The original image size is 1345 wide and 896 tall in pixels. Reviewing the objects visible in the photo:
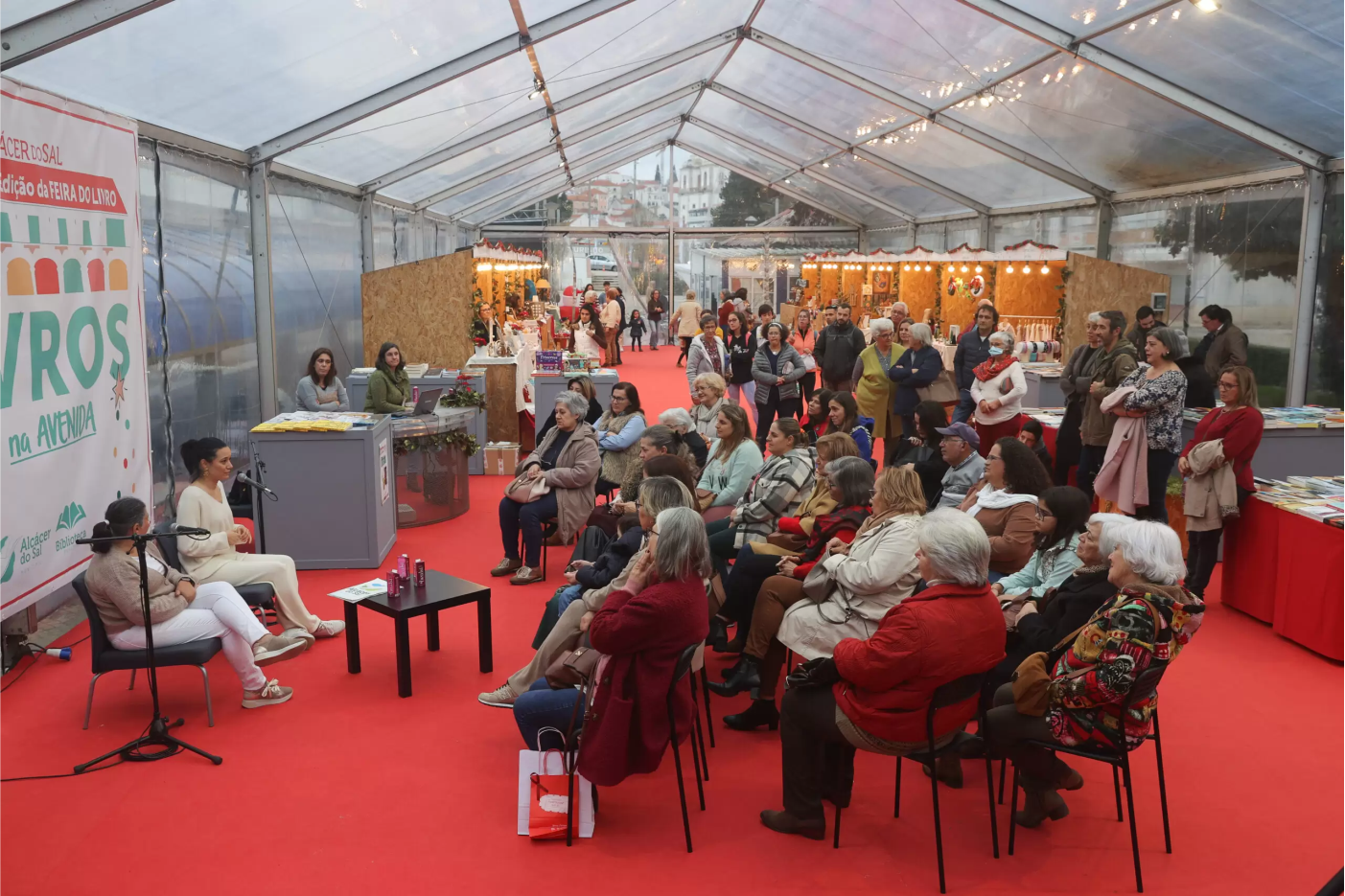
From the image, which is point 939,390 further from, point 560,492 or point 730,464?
point 560,492

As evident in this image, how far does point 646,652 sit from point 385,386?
5.99m

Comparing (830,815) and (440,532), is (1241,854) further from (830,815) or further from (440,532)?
(440,532)

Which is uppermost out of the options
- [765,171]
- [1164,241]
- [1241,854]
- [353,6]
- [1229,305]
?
[765,171]

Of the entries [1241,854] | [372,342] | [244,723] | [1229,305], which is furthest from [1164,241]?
[244,723]

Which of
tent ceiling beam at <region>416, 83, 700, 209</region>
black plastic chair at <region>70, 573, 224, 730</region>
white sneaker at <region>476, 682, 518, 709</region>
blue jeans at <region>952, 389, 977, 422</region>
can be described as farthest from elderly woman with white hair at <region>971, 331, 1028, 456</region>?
tent ceiling beam at <region>416, 83, 700, 209</region>

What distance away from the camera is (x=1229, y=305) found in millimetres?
11656

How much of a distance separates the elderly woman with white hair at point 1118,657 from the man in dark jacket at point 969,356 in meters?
5.08

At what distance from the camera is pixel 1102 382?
7109 millimetres

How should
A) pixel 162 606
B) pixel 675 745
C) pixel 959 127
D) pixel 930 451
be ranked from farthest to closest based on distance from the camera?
pixel 959 127 < pixel 930 451 < pixel 162 606 < pixel 675 745

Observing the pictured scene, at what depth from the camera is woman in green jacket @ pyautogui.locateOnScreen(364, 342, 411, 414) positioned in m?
8.89

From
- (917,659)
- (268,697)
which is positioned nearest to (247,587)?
(268,697)

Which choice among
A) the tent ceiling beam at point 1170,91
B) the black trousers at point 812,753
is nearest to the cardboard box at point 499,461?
the tent ceiling beam at point 1170,91

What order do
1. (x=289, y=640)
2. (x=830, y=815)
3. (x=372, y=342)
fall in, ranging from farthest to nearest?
(x=372, y=342) → (x=289, y=640) → (x=830, y=815)

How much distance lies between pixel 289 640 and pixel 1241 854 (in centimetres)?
452
